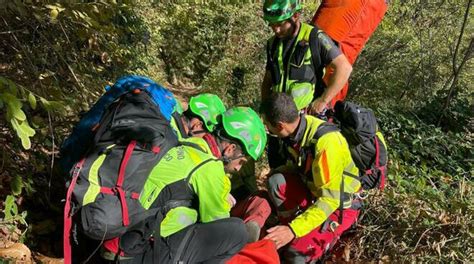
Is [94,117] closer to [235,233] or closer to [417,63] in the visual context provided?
[235,233]

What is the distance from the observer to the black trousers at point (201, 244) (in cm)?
268

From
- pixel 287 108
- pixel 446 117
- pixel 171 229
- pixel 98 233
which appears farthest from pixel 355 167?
pixel 446 117

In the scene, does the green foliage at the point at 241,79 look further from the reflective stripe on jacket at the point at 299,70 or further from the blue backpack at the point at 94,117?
the reflective stripe on jacket at the point at 299,70

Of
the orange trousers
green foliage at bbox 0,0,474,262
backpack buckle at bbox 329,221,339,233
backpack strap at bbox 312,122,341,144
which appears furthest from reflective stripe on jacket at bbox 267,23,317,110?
green foliage at bbox 0,0,474,262

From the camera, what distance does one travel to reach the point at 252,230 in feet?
10.6

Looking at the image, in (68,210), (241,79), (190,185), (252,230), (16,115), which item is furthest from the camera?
(241,79)

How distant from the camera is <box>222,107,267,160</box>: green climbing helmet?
10.6 ft

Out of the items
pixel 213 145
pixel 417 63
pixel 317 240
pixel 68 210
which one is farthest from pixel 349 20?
pixel 417 63

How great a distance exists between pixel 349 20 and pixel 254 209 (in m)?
1.82

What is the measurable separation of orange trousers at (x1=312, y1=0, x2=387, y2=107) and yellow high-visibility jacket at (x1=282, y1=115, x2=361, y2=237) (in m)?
0.88

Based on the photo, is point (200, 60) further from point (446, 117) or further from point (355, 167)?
point (355, 167)

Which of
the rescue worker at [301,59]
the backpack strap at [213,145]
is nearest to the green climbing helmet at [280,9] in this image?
the rescue worker at [301,59]

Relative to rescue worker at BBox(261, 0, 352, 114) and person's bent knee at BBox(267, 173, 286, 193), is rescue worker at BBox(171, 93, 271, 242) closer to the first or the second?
person's bent knee at BBox(267, 173, 286, 193)

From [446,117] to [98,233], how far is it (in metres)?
5.91
